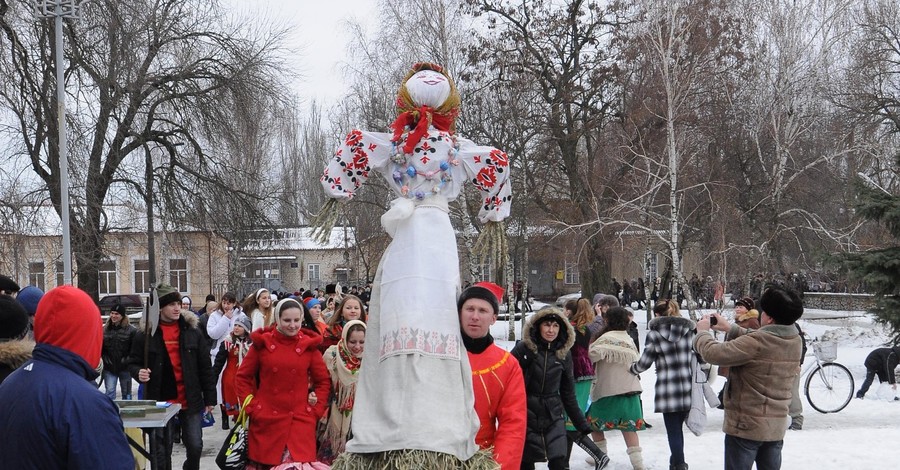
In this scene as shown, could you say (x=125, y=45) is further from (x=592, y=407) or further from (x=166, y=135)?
(x=592, y=407)

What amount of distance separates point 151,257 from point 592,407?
16.7 meters

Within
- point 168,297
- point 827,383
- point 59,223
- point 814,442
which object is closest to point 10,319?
point 168,297

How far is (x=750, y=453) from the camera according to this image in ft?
18.6

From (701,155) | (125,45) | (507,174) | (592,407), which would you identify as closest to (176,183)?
(125,45)

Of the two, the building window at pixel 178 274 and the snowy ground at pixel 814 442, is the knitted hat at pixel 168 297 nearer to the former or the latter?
the snowy ground at pixel 814 442

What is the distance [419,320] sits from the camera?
151 inches

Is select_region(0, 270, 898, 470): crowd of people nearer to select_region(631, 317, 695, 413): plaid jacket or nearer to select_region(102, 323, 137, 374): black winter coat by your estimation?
select_region(631, 317, 695, 413): plaid jacket

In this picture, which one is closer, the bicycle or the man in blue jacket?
the man in blue jacket

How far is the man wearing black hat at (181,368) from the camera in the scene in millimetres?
7352

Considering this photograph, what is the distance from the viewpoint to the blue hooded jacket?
2.80m

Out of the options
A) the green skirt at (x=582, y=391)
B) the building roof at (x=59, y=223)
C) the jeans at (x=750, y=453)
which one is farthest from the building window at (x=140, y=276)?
the jeans at (x=750, y=453)

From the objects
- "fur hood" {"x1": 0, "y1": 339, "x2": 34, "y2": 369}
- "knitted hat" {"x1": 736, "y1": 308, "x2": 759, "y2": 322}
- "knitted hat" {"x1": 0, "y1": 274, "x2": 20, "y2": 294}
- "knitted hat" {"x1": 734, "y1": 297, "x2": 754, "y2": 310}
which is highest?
"knitted hat" {"x1": 0, "y1": 274, "x2": 20, "y2": 294}

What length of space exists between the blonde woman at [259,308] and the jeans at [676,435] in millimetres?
4910

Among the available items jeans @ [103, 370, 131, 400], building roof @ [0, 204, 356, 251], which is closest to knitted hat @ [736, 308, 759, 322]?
building roof @ [0, 204, 356, 251]
